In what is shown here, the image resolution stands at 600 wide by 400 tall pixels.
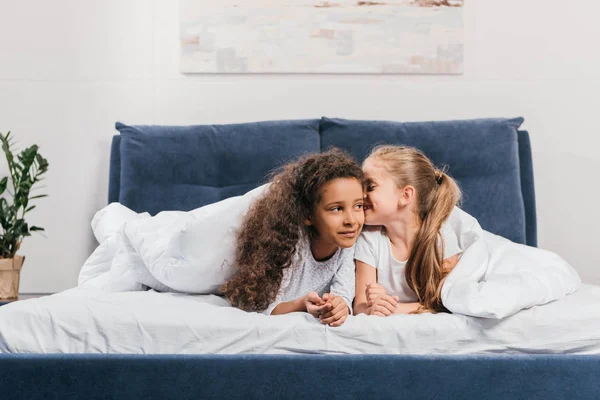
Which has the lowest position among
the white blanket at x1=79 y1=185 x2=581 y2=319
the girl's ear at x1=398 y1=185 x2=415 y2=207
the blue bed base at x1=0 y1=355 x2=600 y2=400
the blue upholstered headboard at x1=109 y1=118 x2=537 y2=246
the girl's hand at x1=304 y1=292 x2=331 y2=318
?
the blue bed base at x1=0 y1=355 x2=600 y2=400

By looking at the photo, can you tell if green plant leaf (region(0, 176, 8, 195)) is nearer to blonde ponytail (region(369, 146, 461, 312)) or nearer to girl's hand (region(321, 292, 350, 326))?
blonde ponytail (region(369, 146, 461, 312))

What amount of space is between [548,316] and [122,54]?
77.2 inches

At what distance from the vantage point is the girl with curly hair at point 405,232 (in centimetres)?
199

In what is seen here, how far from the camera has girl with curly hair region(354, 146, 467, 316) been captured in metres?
1.99

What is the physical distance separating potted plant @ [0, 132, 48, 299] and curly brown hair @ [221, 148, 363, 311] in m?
1.11

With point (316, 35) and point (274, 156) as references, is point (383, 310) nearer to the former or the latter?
point (274, 156)

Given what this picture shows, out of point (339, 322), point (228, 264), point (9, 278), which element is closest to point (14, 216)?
point (9, 278)

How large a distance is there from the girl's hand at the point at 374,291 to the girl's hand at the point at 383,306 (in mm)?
14

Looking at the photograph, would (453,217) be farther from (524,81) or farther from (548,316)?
(524,81)

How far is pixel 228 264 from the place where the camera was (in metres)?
1.90

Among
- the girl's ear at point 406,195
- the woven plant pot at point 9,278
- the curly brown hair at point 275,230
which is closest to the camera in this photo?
the curly brown hair at point 275,230

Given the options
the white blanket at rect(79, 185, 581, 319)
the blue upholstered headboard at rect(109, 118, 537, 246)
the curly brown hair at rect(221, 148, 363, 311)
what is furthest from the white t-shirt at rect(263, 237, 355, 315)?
the blue upholstered headboard at rect(109, 118, 537, 246)

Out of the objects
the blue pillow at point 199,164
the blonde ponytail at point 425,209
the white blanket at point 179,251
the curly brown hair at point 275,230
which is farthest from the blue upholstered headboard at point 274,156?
the curly brown hair at point 275,230

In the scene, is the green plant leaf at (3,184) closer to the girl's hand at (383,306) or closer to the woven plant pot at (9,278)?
the woven plant pot at (9,278)
